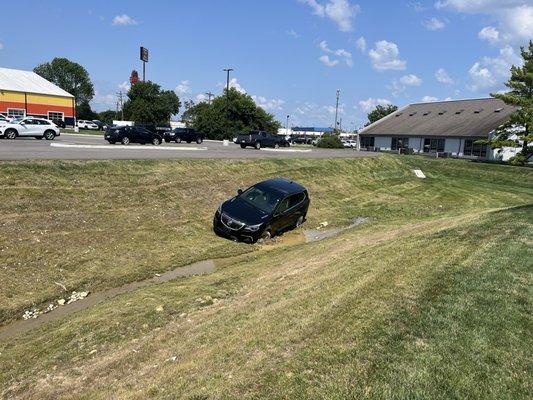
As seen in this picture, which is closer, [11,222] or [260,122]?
[11,222]

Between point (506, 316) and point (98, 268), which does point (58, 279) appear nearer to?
point (98, 268)

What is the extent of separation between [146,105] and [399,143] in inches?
1733

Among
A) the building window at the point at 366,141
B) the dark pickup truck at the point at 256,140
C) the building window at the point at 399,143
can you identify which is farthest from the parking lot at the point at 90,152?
the building window at the point at 366,141

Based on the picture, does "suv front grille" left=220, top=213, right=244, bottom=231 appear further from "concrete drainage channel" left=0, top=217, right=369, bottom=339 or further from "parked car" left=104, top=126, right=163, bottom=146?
"parked car" left=104, top=126, right=163, bottom=146

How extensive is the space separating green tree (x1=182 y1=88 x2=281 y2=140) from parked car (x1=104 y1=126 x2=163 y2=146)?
3336 cm

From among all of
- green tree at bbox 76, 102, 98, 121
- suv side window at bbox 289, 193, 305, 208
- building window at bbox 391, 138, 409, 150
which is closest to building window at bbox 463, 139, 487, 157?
building window at bbox 391, 138, 409, 150

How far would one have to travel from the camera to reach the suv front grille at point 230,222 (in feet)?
48.9

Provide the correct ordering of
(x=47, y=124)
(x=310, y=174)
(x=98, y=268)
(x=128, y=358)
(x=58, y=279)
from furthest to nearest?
(x=47, y=124), (x=310, y=174), (x=98, y=268), (x=58, y=279), (x=128, y=358)

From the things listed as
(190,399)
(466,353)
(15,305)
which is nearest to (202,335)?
(190,399)

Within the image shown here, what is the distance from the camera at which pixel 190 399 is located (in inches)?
177

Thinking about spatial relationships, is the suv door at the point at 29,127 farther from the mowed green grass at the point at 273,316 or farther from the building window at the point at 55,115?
the building window at the point at 55,115

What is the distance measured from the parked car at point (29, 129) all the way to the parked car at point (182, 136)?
1256 cm

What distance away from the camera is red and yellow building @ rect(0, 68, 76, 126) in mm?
62188

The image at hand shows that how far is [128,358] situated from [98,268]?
609 cm
